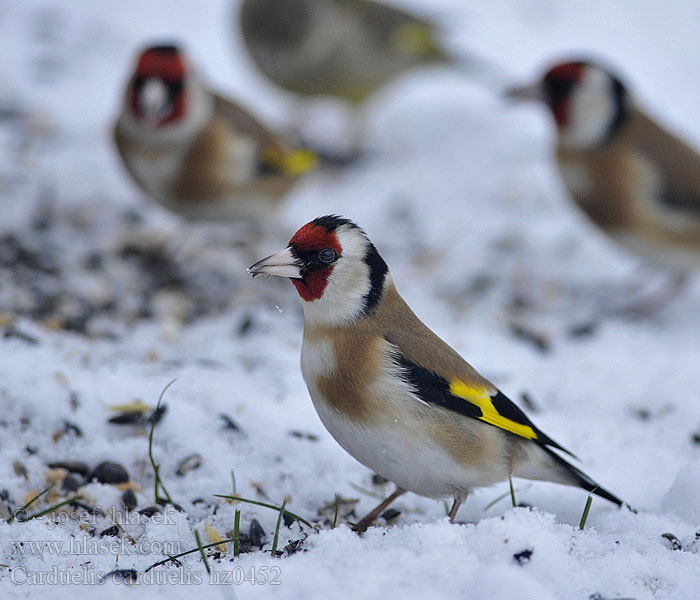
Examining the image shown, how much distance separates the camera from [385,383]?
2314 millimetres

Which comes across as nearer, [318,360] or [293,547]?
[293,547]

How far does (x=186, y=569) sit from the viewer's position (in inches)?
83.4

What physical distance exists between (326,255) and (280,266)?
0.43 feet

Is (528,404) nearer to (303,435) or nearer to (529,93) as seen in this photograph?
(303,435)

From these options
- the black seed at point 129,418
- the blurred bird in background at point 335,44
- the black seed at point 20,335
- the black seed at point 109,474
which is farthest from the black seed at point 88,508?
the blurred bird in background at point 335,44

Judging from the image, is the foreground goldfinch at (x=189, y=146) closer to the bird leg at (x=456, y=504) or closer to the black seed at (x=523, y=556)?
the bird leg at (x=456, y=504)

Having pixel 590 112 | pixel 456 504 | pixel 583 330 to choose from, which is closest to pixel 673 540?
pixel 456 504

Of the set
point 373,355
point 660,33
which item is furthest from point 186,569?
point 660,33

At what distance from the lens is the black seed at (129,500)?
2532mm

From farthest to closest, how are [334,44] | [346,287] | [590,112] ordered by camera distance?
[334,44] < [590,112] < [346,287]

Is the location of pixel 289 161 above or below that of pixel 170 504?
above

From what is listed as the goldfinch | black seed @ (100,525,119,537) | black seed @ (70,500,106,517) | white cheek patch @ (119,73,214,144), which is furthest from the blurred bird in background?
black seed @ (100,525,119,537)

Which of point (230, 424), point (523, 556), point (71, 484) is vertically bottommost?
point (71, 484)

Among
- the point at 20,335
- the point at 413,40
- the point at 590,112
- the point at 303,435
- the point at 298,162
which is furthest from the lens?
the point at 413,40
